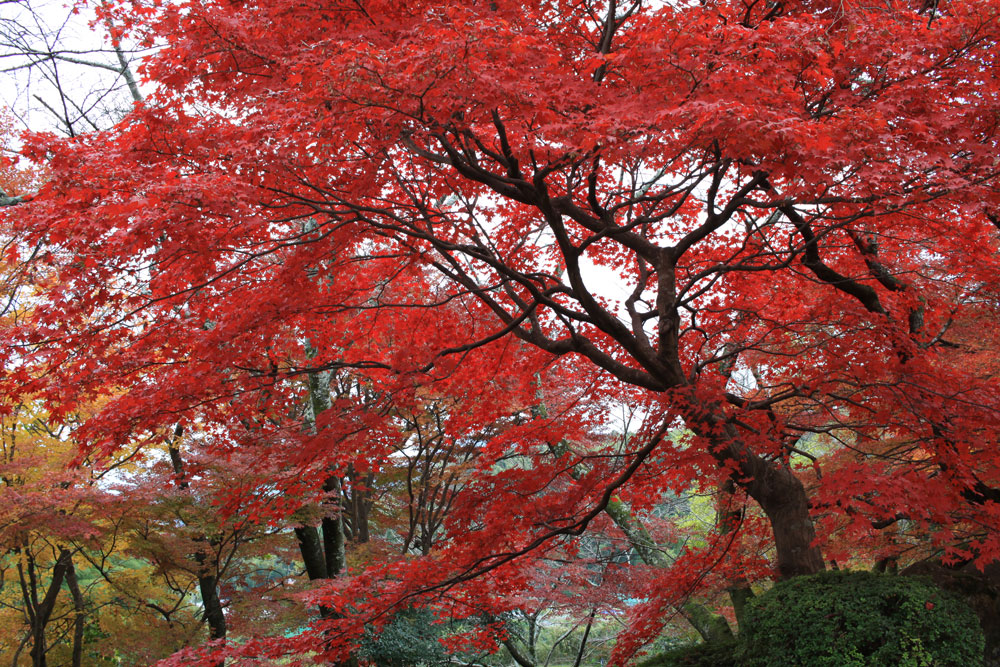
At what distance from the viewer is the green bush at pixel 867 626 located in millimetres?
4875

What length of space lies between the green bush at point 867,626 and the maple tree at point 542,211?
56 cm

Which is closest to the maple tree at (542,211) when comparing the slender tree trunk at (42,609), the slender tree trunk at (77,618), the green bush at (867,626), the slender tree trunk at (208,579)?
the green bush at (867,626)

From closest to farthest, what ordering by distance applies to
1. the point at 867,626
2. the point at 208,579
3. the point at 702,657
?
the point at 867,626 < the point at 702,657 < the point at 208,579

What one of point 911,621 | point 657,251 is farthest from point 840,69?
point 911,621

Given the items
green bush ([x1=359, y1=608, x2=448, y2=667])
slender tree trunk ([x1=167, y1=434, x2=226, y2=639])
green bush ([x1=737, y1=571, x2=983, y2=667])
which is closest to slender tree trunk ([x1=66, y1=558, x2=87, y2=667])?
slender tree trunk ([x1=167, y1=434, x2=226, y2=639])

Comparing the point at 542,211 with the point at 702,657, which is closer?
the point at 542,211

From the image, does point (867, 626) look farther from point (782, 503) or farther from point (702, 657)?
point (702, 657)

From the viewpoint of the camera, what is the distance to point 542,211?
17.0 feet

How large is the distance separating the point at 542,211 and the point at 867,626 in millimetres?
3932

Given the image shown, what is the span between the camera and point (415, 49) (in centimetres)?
375

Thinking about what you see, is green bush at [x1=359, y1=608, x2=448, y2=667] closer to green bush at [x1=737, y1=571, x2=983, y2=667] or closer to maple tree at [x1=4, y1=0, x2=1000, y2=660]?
maple tree at [x1=4, y1=0, x2=1000, y2=660]

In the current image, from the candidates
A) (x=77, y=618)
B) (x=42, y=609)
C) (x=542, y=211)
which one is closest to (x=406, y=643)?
(x=77, y=618)

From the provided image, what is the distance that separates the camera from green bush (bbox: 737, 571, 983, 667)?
16.0ft

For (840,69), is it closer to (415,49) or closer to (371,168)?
(415,49)
